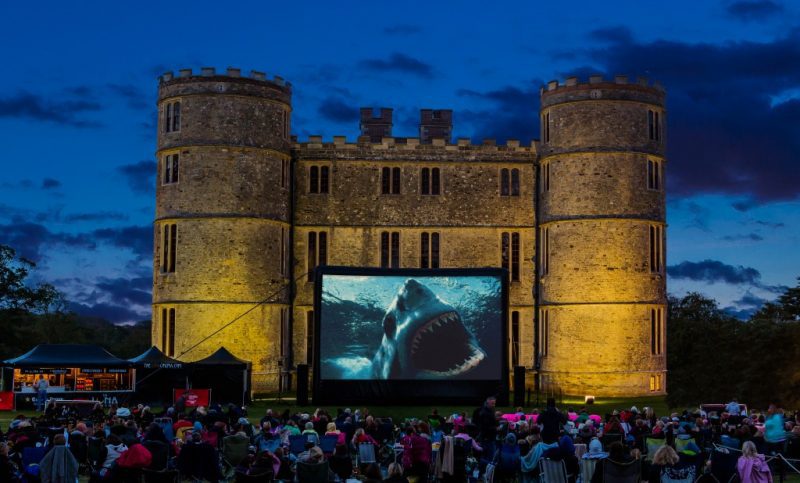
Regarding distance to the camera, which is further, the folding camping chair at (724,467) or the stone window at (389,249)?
the stone window at (389,249)

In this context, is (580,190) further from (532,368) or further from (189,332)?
(189,332)

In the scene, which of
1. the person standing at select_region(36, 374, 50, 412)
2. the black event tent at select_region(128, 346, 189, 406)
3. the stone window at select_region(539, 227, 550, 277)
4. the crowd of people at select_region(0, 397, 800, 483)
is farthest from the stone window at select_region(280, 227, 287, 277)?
the crowd of people at select_region(0, 397, 800, 483)

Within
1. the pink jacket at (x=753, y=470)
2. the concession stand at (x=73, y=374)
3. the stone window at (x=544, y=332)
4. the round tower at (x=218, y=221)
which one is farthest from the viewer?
the stone window at (x=544, y=332)

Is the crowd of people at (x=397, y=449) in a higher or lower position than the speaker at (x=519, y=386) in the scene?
lower

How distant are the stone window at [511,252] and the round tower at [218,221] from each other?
8.23 m

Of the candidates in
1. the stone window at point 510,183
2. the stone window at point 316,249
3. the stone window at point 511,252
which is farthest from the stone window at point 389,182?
the stone window at point 511,252

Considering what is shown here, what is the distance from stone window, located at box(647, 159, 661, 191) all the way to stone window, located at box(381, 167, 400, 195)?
8.97 meters

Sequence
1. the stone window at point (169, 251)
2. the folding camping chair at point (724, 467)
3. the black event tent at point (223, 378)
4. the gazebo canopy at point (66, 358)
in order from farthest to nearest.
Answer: the stone window at point (169, 251)
the black event tent at point (223, 378)
the gazebo canopy at point (66, 358)
the folding camping chair at point (724, 467)

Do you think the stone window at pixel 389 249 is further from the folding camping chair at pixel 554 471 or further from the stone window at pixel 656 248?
the folding camping chair at pixel 554 471

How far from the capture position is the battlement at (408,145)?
42.2 m

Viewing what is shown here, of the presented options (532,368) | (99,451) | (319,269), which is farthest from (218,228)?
(99,451)

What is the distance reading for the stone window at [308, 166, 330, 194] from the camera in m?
42.2

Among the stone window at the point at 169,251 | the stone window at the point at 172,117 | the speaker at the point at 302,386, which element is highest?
the stone window at the point at 172,117

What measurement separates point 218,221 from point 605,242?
13.2m
